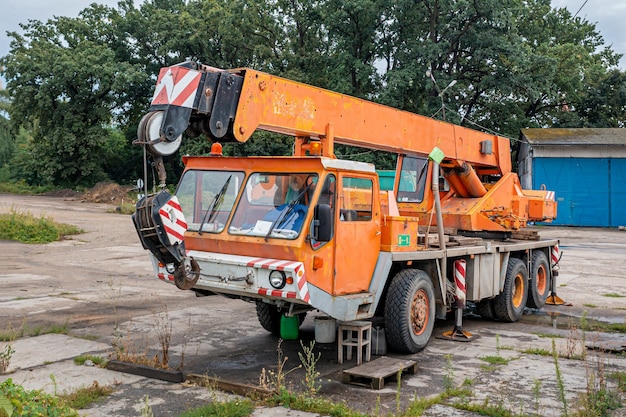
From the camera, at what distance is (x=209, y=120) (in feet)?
21.5

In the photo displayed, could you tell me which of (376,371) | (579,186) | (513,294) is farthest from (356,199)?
(579,186)

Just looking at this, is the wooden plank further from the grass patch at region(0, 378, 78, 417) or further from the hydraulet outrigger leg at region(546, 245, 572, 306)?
the hydraulet outrigger leg at region(546, 245, 572, 306)

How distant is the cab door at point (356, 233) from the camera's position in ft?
24.3

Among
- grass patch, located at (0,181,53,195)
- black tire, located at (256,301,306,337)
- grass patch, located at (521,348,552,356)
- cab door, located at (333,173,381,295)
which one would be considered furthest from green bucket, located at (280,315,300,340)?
grass patch, located at (0,181,53,195)

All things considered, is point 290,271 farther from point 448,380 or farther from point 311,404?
point 448,380

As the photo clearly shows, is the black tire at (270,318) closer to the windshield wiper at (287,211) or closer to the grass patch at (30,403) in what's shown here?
the windshield wiper at (287,211)

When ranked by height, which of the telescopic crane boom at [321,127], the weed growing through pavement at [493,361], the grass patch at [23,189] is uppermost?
the grass patch at [23,189]

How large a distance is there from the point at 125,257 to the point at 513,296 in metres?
12.5

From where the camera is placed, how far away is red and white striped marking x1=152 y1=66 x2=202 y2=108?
6.36 metres

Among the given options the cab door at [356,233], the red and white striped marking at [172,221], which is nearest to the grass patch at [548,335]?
the cab door at [356,233]

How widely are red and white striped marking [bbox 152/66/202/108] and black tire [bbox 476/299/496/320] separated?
704 centimetres

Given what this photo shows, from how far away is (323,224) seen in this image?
698 cm

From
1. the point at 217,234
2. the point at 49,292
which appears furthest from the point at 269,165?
the point at 49,292

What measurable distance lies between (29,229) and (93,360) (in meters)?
17.4
